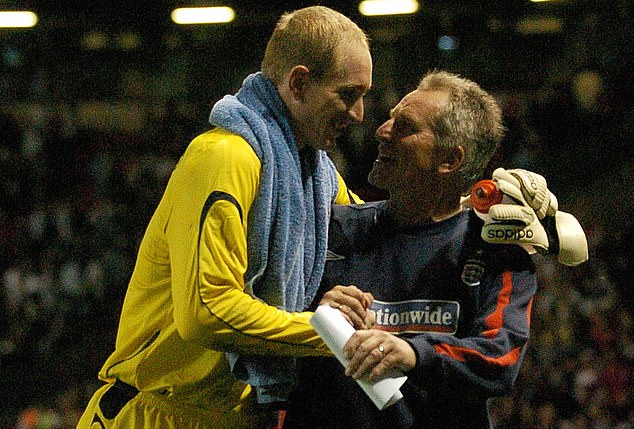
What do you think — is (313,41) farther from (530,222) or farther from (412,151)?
(530,222)

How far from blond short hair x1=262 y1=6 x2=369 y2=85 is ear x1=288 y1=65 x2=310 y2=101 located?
1 centimetres

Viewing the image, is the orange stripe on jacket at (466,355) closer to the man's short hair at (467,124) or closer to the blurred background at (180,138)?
the man's short hair at (467,124)

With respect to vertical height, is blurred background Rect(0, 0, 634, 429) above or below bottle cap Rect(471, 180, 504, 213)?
below

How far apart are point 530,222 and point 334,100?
40 centimetres

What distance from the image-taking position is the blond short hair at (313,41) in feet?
6.72

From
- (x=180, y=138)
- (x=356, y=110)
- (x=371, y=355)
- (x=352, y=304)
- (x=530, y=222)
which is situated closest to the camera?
(x=371, y=355)

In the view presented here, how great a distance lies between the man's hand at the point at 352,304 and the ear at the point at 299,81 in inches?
14.3

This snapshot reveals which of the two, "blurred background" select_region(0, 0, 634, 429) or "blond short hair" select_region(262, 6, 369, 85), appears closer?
"blond short hair" select_region(262, 6, 369, 85)

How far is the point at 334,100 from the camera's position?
2076mm

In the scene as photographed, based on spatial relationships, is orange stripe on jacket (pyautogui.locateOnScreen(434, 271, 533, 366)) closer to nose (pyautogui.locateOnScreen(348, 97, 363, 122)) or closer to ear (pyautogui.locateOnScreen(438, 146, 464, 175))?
ear (pyautogui.locateOnScreen(438, 146, 464, 175))

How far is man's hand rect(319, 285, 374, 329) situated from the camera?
1885 mm

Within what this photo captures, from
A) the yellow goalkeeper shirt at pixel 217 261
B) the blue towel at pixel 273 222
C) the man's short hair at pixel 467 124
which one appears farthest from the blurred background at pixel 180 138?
the yellow goalkeeper shirt at pixel 217 261

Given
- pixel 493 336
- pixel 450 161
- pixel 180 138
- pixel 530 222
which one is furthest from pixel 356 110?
pixel 180 138

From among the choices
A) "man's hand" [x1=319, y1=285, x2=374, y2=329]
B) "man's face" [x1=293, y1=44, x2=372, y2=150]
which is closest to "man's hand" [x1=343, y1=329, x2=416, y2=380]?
"man's hand" [x1=319, y1=285, x2=374, y2=329]
